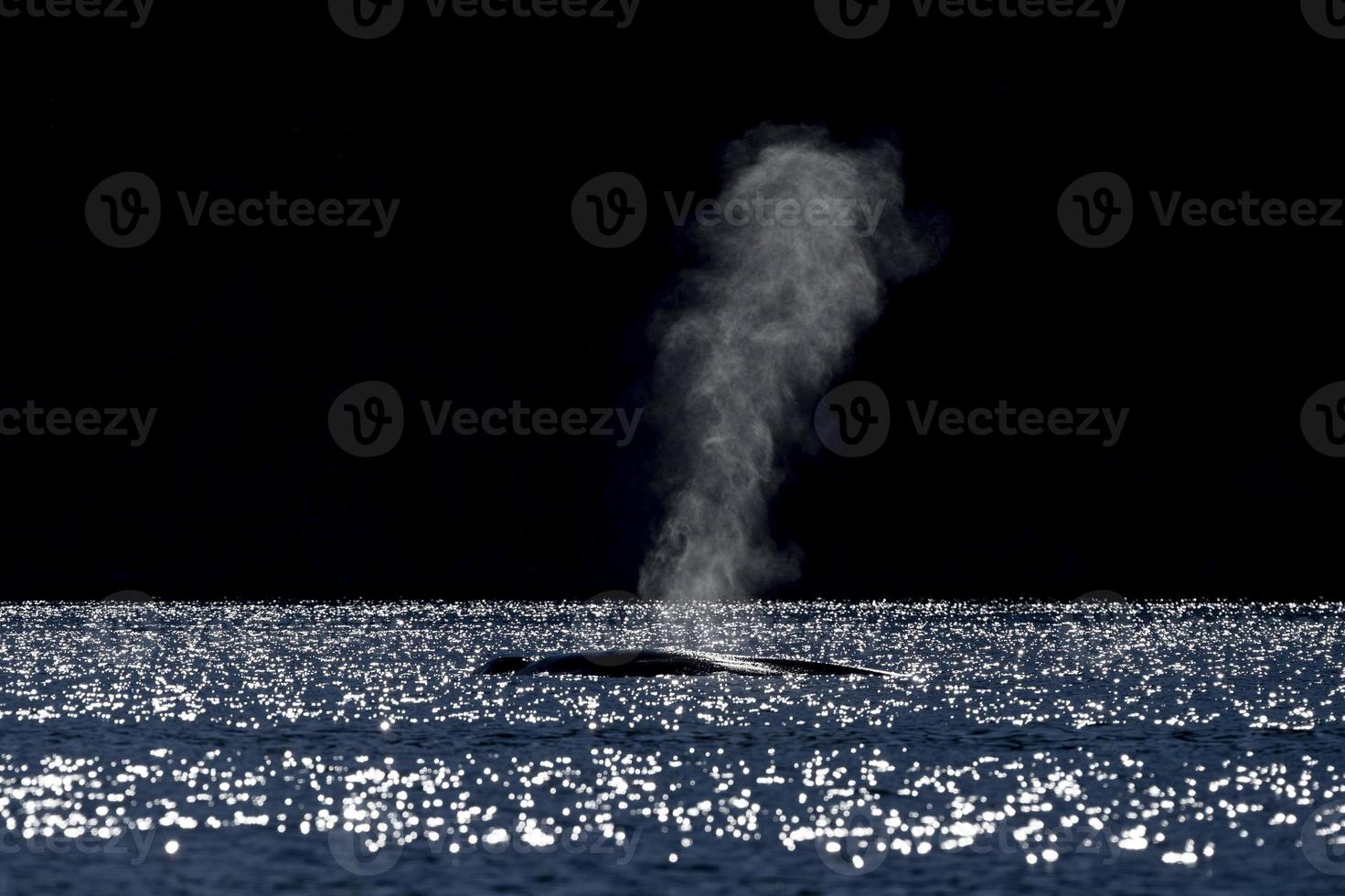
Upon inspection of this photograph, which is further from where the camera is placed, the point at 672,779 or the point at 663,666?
the point at 663,666

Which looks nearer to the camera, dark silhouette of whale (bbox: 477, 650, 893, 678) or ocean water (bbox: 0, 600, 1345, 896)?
ocean water (bbox: 0, 600, 1345, 896)

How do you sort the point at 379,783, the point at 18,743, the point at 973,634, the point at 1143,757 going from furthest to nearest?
the point at 973,634 → the point at 18,743 → the point at 1143,757 → the point at 379,783

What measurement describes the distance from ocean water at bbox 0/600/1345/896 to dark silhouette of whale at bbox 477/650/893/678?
A: 1.08m

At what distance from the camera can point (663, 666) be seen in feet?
252

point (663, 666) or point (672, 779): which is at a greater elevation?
point (663, 666)

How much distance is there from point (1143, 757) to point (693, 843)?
1846cm

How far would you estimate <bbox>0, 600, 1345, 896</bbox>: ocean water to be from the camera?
105 feet

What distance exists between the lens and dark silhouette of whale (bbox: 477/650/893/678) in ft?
248

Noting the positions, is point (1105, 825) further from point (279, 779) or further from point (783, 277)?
point (783, 277)

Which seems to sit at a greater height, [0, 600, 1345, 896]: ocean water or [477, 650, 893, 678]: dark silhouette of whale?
[477, 650, 893, 678]: dark silhouette of whale

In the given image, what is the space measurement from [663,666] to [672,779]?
32.7 meters

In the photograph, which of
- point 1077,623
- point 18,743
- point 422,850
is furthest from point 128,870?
point 1077,623

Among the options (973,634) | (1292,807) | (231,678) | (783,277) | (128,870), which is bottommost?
(128,870)

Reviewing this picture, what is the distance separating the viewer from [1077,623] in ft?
484
